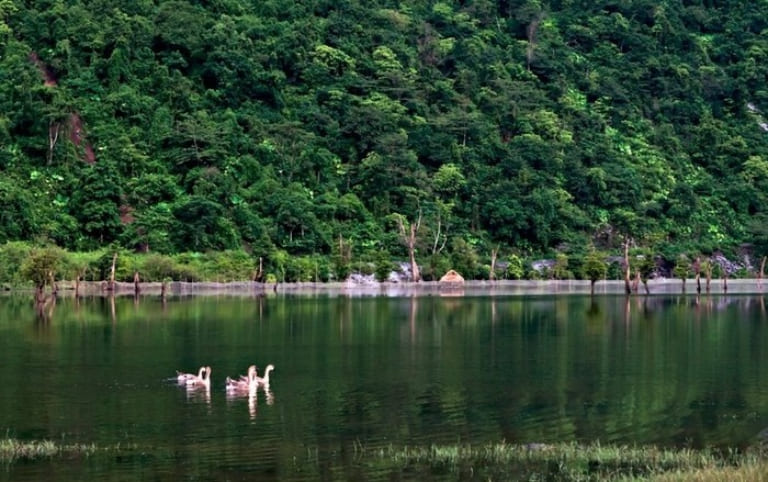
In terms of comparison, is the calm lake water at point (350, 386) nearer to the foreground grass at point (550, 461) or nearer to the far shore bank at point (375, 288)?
the foreground grass at point (550, 461)

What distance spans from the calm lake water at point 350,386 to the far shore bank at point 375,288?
93.1ft

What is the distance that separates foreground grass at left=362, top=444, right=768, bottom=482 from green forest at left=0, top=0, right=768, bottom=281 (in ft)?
242

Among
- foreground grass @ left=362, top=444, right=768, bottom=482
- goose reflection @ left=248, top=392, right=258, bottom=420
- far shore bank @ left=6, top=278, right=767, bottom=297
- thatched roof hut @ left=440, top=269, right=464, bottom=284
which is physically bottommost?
foreground grass @ left=362, top=444, right=768, bottom=482

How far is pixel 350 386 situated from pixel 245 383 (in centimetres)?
320

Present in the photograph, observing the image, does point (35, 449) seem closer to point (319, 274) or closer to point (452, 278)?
point (319, 274)

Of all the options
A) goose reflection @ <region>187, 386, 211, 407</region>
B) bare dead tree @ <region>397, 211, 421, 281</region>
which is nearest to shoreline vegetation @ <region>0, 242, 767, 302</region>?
bare dead tree @ <region>397, 211, 421, 281</region>

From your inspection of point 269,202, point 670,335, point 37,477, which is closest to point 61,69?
point 269,202

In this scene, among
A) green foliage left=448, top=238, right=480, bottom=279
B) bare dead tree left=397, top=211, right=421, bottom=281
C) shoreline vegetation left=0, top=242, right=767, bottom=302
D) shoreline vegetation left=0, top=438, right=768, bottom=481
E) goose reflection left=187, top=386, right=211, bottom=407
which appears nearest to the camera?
shoreline vegetation left=0, top=438, right=768, bottom=481

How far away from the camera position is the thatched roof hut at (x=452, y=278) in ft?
382

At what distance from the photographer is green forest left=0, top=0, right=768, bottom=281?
4660 inches

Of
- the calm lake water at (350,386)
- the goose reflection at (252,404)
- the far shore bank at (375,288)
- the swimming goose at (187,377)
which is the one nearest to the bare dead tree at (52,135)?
the far shore bank at (375,288)

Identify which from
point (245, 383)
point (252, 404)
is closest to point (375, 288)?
point (245, 383)

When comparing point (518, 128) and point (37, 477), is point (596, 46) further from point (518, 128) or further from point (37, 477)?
point (37, 477)

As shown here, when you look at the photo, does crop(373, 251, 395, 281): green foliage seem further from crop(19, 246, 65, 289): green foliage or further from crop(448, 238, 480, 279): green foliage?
crop(19, 246, 65, 289): green foliage
